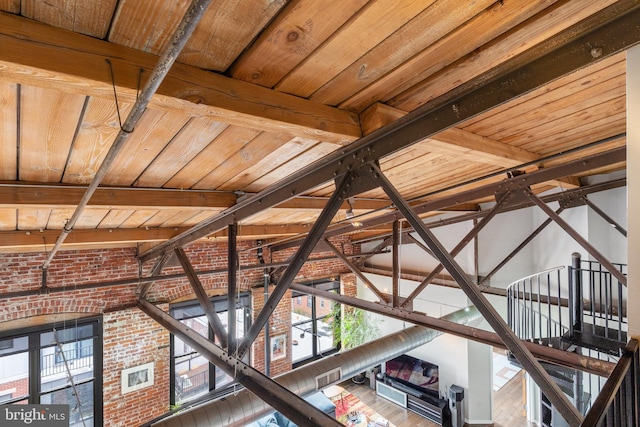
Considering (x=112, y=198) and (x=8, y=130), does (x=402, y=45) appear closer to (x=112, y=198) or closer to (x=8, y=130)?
(x=8, y=130)

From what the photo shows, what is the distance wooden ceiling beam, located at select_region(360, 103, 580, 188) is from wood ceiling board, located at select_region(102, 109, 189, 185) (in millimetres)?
934

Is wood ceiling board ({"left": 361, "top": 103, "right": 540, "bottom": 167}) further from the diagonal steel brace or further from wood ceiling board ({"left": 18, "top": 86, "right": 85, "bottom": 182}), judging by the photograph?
wood ceiling board ({"left": 18, "top": 86, "right": 85, "bottom": 182})

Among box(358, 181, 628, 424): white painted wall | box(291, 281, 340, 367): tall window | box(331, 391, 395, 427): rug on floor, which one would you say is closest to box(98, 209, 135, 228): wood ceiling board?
box(291, 281, 340, 367): tall window

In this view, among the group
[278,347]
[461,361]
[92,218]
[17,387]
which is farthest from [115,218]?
[461,361]

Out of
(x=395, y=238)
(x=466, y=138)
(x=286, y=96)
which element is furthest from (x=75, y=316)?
(x=466, y=138)

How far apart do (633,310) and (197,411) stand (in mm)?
2989

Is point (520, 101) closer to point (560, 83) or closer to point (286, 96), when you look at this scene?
point (560, 83)

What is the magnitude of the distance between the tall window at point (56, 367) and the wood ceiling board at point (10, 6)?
19.0ft

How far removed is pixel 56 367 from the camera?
5.52 metres

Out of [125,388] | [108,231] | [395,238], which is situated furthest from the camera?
[125,388]

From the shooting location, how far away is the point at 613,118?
7.75ft

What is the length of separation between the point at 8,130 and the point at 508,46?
2.24m

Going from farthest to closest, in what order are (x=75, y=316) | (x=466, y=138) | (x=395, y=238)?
(x=75, y=316) → (x=395, y=238) → (x=466, y=138)

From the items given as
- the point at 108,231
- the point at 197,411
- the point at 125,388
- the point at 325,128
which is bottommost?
the point at 125,388
